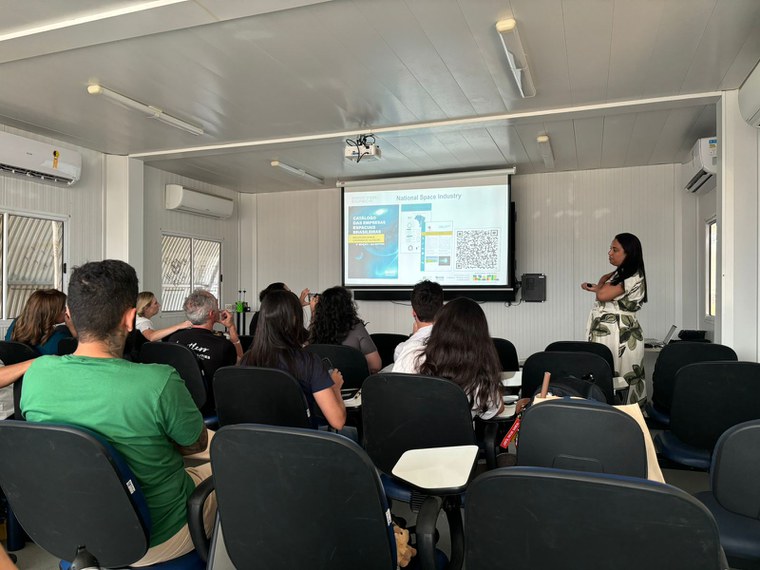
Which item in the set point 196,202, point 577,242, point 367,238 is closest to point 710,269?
point 577,242

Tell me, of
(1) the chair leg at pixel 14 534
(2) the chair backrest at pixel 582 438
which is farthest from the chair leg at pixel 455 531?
(1) the chair leg at pixel 14 534

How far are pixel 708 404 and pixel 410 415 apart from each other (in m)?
1.47

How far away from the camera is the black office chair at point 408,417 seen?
2.04m

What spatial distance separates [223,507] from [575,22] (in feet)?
10.1

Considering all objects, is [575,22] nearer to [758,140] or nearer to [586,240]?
[758,140]

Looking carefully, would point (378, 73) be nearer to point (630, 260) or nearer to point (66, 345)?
point (630, 260)

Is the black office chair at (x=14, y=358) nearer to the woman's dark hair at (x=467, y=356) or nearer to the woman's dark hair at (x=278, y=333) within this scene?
the woman's dark hair at (x=278, y=333)

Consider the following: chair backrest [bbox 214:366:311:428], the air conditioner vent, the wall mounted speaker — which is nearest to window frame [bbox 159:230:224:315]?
the air conditioner vent

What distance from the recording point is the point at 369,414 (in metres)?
2.19

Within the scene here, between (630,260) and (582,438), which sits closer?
(582,438)

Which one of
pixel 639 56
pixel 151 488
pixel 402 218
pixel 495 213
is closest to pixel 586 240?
pixel 495 213

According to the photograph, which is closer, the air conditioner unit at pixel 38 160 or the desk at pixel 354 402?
the desk at pixel 354 402

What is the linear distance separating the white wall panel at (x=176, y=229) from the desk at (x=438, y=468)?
535cm

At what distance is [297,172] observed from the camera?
21.8 feet
